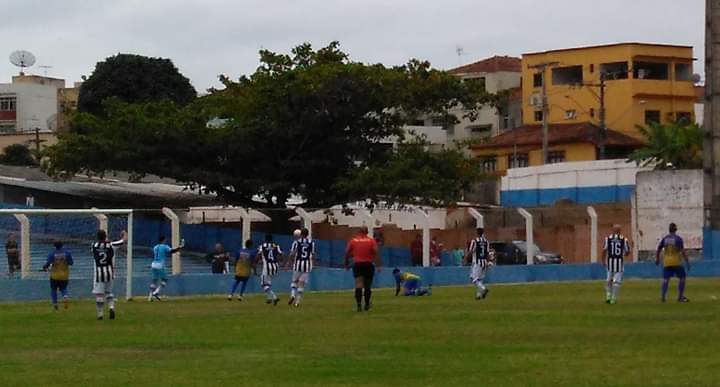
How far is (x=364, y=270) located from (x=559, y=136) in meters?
63.0

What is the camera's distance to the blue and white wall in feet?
254

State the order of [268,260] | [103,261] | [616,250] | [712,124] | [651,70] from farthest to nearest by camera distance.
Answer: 1. [651,70]
2. [712,124]
3. [268,260]
4. [616,250]
5. [103,261]

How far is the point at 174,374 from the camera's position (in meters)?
18.3

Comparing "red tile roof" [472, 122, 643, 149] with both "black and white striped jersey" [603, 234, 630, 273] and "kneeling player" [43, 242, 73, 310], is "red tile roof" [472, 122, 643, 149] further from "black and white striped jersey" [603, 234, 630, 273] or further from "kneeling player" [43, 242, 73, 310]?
"kneeling player" [43, 242, 73, 310]

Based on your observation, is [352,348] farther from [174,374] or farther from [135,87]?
[135,87]

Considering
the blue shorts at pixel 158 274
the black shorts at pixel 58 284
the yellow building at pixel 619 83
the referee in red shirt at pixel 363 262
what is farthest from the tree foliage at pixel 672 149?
the referee in red shirt at pixel 363 262

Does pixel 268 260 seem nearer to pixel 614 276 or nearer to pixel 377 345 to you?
pixel 614 276

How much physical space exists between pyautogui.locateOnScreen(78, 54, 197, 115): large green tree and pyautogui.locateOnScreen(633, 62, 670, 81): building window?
2773 cm

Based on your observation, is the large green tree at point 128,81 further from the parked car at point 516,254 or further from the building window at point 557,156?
the parked car at point 516,254

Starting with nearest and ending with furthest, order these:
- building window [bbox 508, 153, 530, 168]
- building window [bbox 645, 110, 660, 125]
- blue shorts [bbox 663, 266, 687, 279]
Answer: blue shorts [bbox 663, 266, 687, 279], building window [bbox 645, 110, 660, 125], building window [bbox 508, 153, 530, 168]

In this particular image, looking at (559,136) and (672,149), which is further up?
Answer: (559,136)

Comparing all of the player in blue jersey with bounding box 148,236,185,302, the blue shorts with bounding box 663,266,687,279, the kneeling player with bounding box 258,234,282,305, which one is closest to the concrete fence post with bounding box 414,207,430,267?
the player in blue jersey with bounding box 148,236,185,302

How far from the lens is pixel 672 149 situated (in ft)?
256

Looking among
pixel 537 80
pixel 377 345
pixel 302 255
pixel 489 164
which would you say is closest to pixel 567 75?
pixel 537 80
